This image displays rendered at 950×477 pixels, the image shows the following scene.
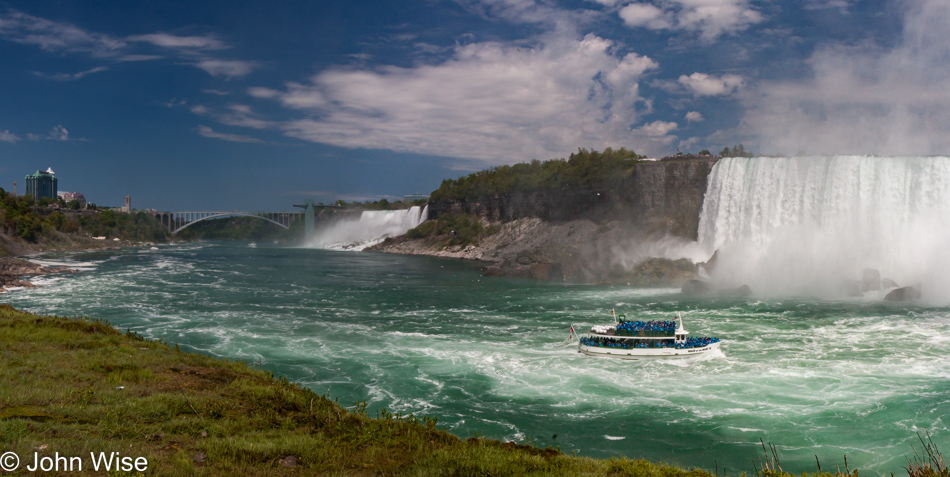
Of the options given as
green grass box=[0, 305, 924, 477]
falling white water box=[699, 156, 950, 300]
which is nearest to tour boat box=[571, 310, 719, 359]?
green grass box=[0, 305, 924, 477]

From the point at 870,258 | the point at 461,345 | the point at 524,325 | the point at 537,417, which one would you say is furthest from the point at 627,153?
the point at 537,417

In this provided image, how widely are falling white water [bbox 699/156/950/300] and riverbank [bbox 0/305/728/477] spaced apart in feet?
131

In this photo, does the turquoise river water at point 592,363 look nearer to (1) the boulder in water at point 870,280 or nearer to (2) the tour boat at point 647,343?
(2) the tour boat at point 647,343

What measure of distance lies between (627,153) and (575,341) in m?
60.0

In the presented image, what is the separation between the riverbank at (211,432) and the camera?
793cm

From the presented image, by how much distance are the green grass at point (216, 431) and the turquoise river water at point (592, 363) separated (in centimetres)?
482

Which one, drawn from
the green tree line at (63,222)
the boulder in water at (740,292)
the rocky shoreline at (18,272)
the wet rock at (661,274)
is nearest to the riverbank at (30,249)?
the rocky shoreline at (18,272)

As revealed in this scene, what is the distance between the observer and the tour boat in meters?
22.9

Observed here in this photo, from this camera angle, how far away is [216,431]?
9.27 metres

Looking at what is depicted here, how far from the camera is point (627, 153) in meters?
81.5

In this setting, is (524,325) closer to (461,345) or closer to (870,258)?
(461,345)

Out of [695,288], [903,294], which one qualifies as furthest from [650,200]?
[903,294]

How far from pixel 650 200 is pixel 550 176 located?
25.4 m

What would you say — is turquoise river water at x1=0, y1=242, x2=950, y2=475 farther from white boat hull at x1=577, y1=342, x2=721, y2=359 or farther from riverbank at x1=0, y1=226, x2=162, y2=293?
riverbank at x1=0, y1=226, x2=162, y2=293
